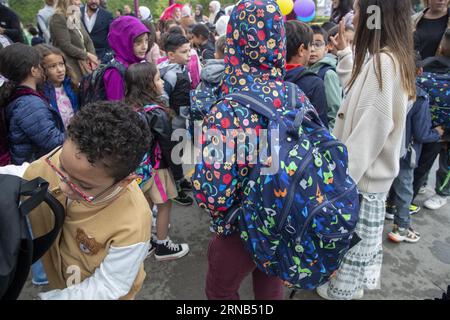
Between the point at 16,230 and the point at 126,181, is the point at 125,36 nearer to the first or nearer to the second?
the point at 126,181

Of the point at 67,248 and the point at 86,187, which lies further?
the point at 67,248

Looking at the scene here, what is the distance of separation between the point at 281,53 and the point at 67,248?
114 centimetres

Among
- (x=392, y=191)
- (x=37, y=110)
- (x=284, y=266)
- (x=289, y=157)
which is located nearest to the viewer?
(x=289, y=157)

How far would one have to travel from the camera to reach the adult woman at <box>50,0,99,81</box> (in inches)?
145

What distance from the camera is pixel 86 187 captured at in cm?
113

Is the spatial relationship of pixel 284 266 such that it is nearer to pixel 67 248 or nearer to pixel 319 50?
pixel 67 248

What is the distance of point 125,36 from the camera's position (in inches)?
113

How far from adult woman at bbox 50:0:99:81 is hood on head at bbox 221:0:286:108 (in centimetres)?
278

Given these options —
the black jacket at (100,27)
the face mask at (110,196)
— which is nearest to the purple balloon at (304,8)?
the black jacket at (100,27)

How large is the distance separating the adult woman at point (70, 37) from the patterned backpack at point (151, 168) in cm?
181

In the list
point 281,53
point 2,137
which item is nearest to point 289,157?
point 281,53

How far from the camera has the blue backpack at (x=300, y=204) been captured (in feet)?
4.02

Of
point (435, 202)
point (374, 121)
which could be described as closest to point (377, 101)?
point (374, 121)

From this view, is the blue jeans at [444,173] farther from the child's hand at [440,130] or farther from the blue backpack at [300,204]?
the blue backpack at [300,204]
